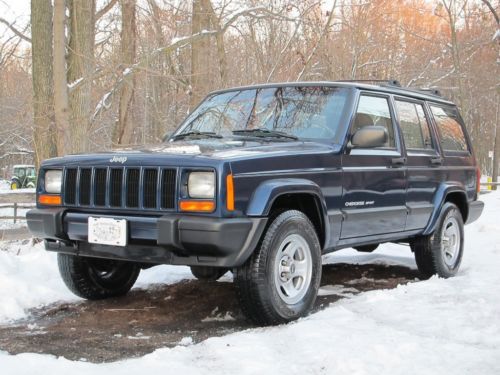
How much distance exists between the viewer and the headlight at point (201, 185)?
381cm

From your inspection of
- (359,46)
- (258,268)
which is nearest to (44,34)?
(258,268)

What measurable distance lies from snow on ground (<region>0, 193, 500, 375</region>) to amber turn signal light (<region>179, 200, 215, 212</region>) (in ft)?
2.62

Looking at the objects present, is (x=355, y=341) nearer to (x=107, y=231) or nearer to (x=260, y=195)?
(x=260, y=195)

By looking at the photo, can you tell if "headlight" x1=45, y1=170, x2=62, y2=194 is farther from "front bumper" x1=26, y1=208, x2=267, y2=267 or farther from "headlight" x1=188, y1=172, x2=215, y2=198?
"headlight" x1=188, y1=172, x2=215, y2=198

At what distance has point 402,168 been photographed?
5609 mm

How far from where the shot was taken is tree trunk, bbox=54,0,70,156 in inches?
357

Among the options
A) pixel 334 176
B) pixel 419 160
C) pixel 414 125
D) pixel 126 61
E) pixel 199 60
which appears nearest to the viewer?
pixel 334 176

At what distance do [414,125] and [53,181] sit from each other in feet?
11.6

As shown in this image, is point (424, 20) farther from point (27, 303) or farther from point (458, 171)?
point (27, 303)

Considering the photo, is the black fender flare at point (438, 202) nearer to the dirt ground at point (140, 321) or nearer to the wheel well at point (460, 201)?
the wheel well at point (460, 201)

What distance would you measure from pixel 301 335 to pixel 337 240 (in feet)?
4.35

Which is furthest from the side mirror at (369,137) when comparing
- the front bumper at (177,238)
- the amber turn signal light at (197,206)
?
the amber turn signal light at (197,206)

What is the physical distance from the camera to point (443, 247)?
20.7 ft

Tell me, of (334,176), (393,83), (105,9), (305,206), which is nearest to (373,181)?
(334,176)
